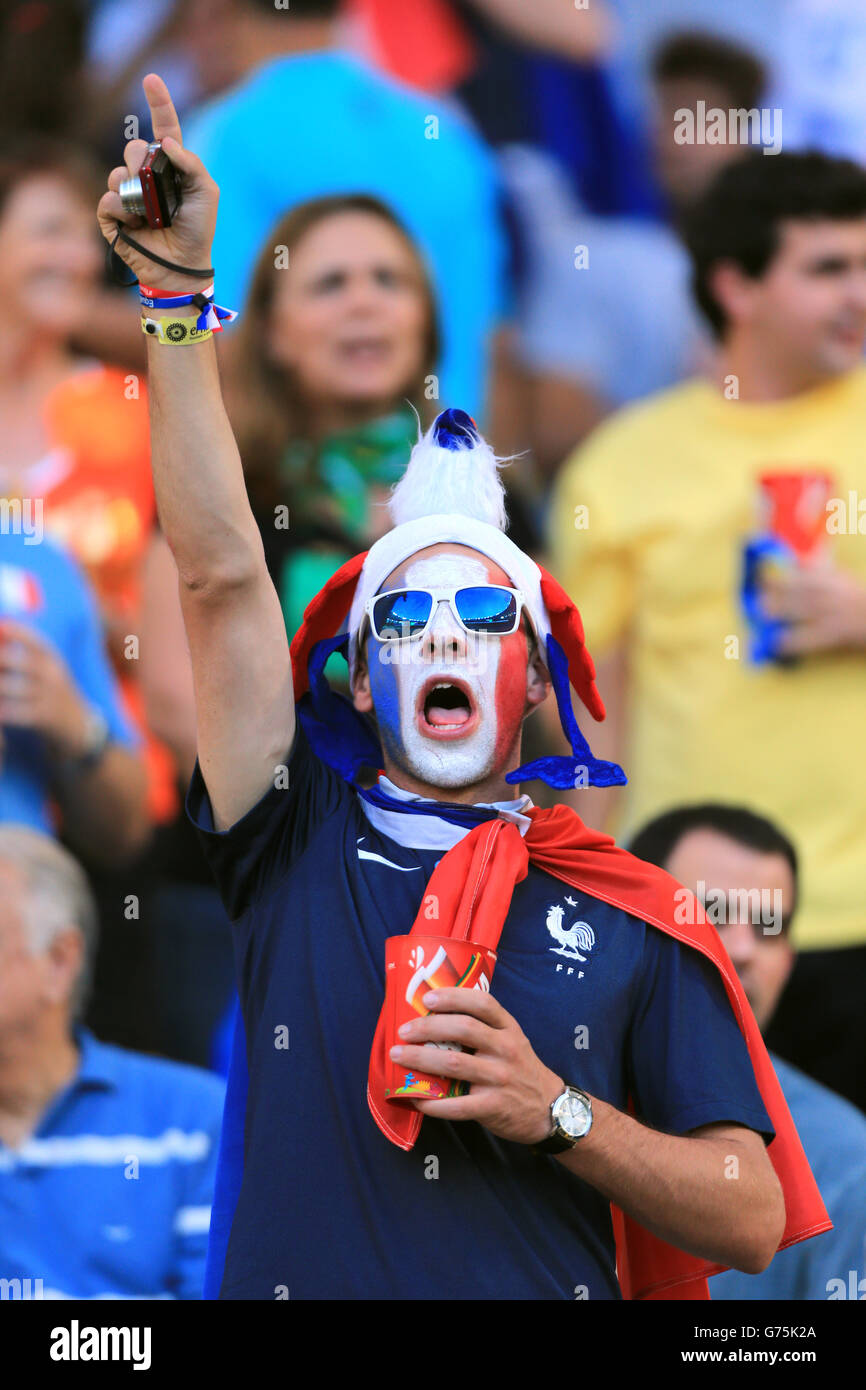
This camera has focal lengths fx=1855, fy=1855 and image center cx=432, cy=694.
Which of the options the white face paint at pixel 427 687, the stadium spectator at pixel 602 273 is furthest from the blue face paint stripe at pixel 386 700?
the stadium spectator at pixel 602 273

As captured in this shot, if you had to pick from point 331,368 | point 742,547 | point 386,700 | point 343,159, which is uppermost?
point 343,159

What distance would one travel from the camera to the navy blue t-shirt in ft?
7.78

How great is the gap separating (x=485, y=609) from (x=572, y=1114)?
75 centimetres

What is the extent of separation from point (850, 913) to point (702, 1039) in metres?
2.22

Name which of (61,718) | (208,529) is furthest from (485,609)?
(61,718)

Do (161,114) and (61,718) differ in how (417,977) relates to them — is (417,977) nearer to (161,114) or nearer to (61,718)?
(161,114)

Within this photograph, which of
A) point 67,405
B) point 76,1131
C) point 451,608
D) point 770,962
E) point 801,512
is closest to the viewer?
point 451,608

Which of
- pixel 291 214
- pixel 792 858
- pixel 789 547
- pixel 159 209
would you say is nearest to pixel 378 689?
pixel 159 209

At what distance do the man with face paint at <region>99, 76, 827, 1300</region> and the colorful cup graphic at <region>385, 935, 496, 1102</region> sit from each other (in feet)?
0.14

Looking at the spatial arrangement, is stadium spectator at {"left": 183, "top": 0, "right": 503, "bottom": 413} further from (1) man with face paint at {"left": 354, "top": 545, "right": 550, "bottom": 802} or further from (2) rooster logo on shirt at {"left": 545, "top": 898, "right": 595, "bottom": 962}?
(2) rooster logo on shirt at {"left": 545, "top": 898, "right": 595, "bottom": 962}

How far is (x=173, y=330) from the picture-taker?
96.9 inches

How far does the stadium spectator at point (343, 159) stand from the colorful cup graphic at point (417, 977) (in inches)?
115

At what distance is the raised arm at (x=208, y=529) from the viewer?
2453 millimetres
